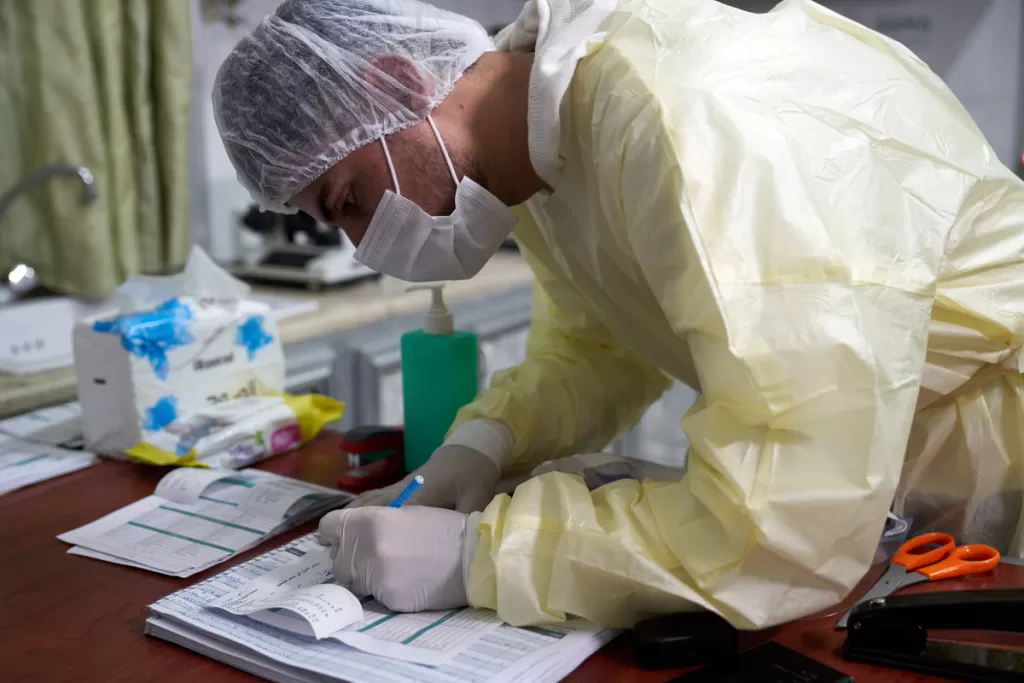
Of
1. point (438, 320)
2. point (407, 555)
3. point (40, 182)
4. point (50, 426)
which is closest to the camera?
point (407, 555)

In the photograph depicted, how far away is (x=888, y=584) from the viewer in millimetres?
829

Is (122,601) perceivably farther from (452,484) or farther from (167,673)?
(452,484)

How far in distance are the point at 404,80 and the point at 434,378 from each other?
0.39 meters

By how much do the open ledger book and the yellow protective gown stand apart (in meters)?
0.03

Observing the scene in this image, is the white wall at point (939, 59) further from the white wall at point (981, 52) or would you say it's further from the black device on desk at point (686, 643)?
the black device on desk at point (686, 643)

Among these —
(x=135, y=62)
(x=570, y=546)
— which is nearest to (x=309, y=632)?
(x=570, y=546)

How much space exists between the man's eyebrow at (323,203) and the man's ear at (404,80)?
0.42 feet

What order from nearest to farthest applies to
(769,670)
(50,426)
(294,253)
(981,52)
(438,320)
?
(769,670), (438,320), (50,426), (294,253), (981,52)

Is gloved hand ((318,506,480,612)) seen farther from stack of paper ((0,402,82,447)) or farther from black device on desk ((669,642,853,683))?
stack of paper ((0,402,82,447))

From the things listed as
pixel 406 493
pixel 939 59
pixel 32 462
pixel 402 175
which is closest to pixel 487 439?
pixel 406 493

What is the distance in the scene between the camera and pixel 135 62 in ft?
6.04

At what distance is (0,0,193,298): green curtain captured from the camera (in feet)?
5.79

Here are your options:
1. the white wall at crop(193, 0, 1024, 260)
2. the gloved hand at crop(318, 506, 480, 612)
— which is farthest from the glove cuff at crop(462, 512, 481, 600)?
the white wall at crop(193, 0, 1024, 260)

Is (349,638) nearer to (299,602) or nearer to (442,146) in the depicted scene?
(299,602)
